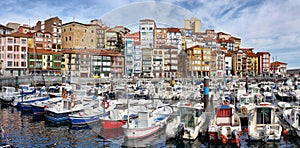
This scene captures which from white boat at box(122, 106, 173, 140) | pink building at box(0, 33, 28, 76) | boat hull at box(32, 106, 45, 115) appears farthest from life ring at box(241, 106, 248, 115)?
pink building at box(0, 33, 28, 76)

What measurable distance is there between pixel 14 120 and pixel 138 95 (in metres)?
20.4

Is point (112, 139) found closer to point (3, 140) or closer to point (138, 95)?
point (3, 140)

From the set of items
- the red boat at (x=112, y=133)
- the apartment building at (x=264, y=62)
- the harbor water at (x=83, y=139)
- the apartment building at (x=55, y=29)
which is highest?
the apartment building at (x=55, y=29)

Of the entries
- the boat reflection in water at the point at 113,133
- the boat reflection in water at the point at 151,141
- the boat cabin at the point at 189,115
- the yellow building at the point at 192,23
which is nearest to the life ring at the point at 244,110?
the boat cabin at the point at 189,115

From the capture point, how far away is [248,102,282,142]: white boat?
1650 centimetres

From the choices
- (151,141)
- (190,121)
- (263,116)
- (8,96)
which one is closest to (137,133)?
(151,141)

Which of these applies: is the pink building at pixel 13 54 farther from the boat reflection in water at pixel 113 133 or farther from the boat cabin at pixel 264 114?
the boat cabin at pixel 264 114

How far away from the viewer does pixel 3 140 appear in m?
17.3

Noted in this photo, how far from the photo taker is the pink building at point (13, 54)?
62.8 meters

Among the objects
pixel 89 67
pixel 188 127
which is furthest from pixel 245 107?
pixel 89 67

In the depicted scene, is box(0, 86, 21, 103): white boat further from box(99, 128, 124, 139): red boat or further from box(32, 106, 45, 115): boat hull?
box(99, 128, 124, 139): red boat

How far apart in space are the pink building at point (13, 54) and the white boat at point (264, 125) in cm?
5969

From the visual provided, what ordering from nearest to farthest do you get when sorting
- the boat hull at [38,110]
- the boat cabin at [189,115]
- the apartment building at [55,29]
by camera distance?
the boat cabin at [189,115] < the boat hull at [38,110] < the apartment building at [55,29]

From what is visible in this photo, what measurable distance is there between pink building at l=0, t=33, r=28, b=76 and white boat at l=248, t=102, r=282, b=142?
59689 millimetres
